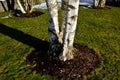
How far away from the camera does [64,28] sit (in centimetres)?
774

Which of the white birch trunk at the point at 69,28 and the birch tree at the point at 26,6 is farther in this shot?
the birch tree at the point at 26,6

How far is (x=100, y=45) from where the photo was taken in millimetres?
9891

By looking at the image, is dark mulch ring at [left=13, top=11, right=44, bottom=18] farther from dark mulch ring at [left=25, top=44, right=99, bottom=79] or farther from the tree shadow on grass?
dark mulch ring at [left=25, top=44, right=99, bottom=79]

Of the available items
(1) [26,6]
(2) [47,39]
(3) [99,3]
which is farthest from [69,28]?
(3) [99,3]

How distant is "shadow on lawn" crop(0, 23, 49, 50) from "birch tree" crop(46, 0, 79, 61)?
1206mm

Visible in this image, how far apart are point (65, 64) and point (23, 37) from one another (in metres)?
4.24

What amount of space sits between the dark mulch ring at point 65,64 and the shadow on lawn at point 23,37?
1187 mm

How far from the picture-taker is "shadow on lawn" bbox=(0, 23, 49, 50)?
10.0 m

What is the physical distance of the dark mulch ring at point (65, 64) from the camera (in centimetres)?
749

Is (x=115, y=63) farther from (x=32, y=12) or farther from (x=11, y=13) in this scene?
(x=11, y=13)

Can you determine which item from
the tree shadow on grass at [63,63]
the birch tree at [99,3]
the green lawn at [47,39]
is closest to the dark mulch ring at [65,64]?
the tree shadow on grass at [63,63]

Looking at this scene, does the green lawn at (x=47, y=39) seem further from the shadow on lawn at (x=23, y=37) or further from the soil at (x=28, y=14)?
the soil at (x=28, y=14)

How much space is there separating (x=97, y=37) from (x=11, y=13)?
8.69m

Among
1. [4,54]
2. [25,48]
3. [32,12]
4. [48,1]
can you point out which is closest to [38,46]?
[25,48]
